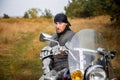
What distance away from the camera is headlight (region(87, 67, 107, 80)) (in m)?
1.37

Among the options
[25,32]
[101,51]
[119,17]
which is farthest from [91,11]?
Result: [101,51]

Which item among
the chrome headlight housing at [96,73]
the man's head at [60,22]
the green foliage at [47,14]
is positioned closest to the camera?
the chrome headlight housing at [96,73]

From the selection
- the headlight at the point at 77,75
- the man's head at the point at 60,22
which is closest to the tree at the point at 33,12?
the man's head at the point at 60,22

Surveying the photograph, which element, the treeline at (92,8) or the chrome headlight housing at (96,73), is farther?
the treeline at (92,8)

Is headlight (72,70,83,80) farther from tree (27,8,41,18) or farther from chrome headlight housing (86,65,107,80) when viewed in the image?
tree (27,8,41,18)

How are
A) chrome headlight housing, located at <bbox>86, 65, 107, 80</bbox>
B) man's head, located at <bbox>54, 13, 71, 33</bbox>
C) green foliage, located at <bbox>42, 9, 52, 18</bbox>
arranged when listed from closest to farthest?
chrome headlight housing, located at <bbox>86, 65, 107, 80</bbox>, man's head, located at <bbox>54, 13, 71, 33</bbox>, green foliage, located at <bbox>42, 9, 52, 18</bbox>

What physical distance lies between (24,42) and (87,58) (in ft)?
6.89

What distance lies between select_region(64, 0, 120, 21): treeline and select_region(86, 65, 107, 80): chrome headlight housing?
2112mm

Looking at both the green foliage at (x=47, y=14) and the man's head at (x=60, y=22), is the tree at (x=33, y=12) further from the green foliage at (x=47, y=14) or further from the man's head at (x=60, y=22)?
the man's head at (x=60, y=22)

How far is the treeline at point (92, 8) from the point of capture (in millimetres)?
3527

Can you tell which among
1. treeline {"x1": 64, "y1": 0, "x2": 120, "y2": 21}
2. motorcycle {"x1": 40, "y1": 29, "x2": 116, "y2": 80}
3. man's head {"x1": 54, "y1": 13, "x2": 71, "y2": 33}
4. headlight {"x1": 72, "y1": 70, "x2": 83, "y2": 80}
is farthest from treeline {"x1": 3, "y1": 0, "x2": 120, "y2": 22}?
headlight {"x1": 72, "y1": 70, "x2": 83, "y2": 80}

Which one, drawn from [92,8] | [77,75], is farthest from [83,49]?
[92,8]

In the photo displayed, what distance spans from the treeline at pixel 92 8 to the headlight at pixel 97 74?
6.93 feet

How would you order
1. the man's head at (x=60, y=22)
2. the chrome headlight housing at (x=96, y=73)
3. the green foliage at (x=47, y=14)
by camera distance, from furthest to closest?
the green foliage at (x=47, y=14), the man's head at (x=60, y=22), the chrome headlight housing at (x=96, y=73)
